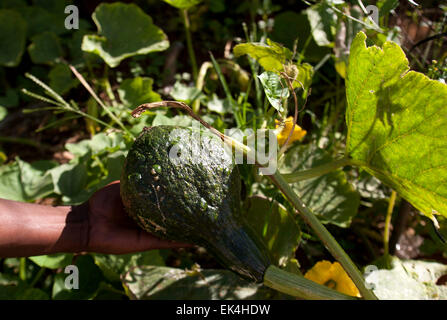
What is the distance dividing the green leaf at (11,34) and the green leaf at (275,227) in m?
1.49

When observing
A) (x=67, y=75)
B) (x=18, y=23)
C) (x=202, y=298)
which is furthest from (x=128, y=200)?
(x=18, y=23)

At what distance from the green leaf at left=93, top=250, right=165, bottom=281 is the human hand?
0.18 metres

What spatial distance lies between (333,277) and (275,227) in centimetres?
25

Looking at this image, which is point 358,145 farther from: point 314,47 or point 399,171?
point 314,47

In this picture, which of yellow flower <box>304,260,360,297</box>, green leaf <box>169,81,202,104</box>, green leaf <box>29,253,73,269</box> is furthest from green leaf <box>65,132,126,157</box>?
yellow flower <box>304,260,360,297</box>

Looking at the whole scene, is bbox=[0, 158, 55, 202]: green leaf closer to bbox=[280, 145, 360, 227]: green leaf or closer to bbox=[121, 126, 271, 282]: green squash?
bbox=[121, 126, 271, 282]: green squash

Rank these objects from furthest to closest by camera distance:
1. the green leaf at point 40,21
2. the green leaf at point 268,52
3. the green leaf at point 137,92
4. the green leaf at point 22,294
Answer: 1. the green leaf at point 40,21
2. the green leaf at point 137,92
3. the green leaf at point 22,294
4. the green leaf at point 268,52

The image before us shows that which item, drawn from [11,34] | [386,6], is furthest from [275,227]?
[11,34]

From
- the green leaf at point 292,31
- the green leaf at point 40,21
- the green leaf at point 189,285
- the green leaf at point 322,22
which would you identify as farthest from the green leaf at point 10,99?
the green leaf at point 322,22

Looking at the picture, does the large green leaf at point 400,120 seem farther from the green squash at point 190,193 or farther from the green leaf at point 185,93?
the green leaf at point 185,93

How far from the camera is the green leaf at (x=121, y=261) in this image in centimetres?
149

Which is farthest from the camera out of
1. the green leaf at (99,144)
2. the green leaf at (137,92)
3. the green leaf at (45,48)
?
the green leaf at (45,48)

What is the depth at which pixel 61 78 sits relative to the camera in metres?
2.04
